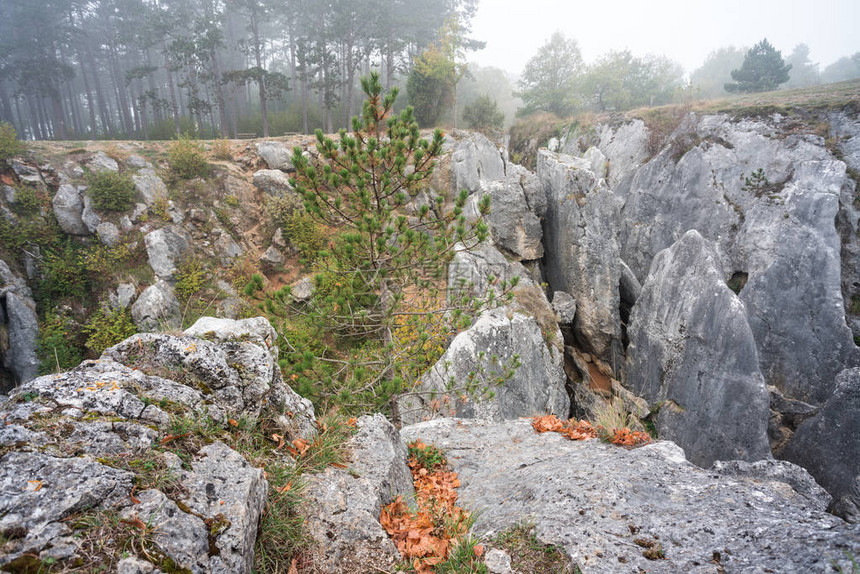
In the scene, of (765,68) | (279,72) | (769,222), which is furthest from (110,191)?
(765,68)

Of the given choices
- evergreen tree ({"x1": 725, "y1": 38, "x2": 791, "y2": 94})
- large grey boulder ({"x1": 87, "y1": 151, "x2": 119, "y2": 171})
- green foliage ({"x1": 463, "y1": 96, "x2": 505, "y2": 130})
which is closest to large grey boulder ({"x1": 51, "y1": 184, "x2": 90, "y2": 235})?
large grey boulder ({"x1": 87, "y1": 151, "x2": 119, "y2": 171})

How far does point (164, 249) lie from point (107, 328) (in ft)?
10.5

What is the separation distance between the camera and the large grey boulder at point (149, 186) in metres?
13.9

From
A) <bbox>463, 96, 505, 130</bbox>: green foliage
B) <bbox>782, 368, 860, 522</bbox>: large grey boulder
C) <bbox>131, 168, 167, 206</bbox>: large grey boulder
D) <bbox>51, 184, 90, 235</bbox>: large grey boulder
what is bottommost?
<bbox>782, 368, 860, 522</bbox>: large grey boulder

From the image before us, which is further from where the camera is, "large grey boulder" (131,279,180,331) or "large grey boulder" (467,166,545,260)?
"large grey boulder" (467,166,545,260)

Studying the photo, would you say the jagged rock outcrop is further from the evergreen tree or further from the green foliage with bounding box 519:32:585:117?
the evergreen tree

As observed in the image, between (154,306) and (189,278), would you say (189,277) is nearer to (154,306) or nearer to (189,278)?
(189,278)

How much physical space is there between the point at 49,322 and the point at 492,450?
48.9 feet

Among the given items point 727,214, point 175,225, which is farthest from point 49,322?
point 727,214

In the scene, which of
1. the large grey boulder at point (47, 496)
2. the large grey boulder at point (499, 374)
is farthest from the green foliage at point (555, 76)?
the large grey boulder at point (47, 496)

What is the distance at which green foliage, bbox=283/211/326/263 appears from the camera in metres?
14.3

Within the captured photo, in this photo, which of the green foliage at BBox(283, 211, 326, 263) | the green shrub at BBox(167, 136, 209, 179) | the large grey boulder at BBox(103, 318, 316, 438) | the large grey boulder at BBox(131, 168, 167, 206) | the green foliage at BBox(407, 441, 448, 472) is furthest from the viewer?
the green shrub at BBox(167, 136, 209, 179)

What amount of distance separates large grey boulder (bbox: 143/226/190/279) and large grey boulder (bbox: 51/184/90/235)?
2.62 m

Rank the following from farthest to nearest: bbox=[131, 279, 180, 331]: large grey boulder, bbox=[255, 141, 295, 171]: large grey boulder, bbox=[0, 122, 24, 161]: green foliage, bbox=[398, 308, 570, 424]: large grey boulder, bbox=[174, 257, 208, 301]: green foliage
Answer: bbox=[255, 141, 295, 171]: large grey boulder → bbox=[0, 122, 24, 161]: green foliage → bbox=[174, 257, 208, 301]: green foliage → bbox=[131, 279, 180, 331]: large grey boulder → bbox=[398, 308, 570, 424]: large grey boulder
